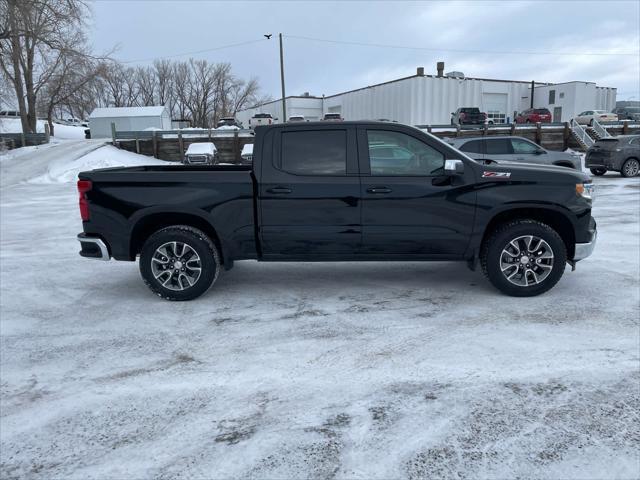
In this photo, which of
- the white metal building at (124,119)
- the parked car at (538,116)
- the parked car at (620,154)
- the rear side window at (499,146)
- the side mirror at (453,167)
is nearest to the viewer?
the side mirror at (453,167)

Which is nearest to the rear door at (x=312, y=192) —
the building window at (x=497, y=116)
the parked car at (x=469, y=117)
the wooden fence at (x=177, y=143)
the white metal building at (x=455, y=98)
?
the wooden fence at (x=177, y=143)

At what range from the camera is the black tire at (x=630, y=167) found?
1712 cm

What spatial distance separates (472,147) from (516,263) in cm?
916

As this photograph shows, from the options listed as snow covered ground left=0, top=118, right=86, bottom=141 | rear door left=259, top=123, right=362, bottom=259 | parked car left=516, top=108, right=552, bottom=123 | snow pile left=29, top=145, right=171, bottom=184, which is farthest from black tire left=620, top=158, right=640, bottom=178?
snow covered ground left=0, top=118, right=86, bottom=141

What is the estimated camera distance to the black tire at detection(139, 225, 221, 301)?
4984mm

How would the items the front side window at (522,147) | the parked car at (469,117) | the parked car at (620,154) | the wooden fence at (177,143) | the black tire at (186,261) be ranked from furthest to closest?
the parked car at (469,117), the wooden fence at (177,143), the parked car at (620,154), the front side window at (522,147), the black tire at (186,261)

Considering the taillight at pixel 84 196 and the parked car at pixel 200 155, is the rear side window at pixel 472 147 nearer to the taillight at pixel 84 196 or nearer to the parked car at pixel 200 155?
the taillight at pixel 84 196

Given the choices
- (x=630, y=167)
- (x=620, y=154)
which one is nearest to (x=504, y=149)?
(x=620, y=154)

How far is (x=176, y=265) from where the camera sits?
505cm

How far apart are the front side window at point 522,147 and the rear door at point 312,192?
10.4m

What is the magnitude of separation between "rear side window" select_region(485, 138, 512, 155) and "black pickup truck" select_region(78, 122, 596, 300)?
9.07 metres

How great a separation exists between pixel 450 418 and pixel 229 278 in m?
3.73

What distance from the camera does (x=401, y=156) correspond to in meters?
4.95

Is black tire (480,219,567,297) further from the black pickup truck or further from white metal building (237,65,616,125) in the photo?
white metal building (237,65,616,125)
